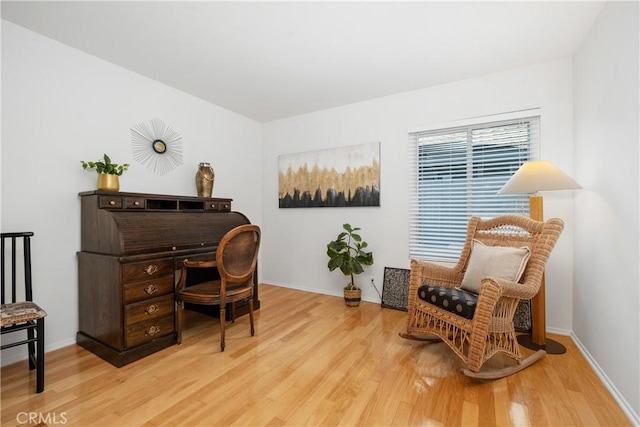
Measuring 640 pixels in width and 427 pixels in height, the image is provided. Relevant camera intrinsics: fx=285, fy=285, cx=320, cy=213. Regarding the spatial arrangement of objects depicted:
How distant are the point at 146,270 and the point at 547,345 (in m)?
3.23

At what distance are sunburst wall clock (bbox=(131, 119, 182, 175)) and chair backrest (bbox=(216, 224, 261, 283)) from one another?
136 centimetres

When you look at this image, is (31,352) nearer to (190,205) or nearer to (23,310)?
(23,310)

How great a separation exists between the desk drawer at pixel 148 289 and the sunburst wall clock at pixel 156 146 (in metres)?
1.34

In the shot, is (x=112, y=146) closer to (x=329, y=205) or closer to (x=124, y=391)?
(x=124, y=391)

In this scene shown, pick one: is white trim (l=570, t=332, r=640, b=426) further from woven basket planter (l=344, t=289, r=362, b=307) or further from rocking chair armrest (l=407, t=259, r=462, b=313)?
woven basket planter (l=344, t=289, r=362, b=307)

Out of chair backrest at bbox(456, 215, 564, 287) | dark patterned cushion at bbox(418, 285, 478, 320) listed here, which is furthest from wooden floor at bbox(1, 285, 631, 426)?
chair backrest at bbox(456, 215, 564, 287)

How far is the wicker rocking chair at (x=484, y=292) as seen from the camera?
1789 millimetres

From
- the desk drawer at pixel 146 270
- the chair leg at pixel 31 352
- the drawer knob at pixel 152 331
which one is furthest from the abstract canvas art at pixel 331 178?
the chair leg at pixel 31 352

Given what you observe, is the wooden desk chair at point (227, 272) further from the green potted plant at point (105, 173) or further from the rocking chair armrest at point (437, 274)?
the rocking chair armrest at point (437, 274)

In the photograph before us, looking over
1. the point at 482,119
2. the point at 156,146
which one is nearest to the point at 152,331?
the point at 156,146

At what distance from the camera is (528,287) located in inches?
74.4

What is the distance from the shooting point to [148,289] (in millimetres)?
2205

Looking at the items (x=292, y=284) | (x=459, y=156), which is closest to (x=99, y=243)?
(x=292, y=284)

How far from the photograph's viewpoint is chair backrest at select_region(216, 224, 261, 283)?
2240mm
